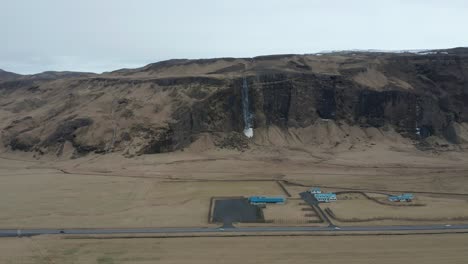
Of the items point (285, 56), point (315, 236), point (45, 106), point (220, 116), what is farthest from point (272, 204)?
point (45, 106)

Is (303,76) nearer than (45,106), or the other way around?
(303,76)

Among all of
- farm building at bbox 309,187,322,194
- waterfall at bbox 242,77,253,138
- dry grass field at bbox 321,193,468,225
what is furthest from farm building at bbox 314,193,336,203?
waterfall at bbox 242,77,253,138

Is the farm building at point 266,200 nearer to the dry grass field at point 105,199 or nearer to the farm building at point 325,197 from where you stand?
the farm building at point 325,197

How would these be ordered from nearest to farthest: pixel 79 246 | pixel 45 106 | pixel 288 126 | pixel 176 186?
pixel 79 246
pixel 176 186
pixel 288 126
pixel 45 106

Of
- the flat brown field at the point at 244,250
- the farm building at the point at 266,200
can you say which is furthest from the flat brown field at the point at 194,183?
the flat brown field at the point at 244,250

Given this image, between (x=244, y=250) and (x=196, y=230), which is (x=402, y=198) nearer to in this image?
(x=244, y=250)

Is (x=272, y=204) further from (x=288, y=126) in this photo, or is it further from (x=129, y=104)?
(x=129, y=104)
